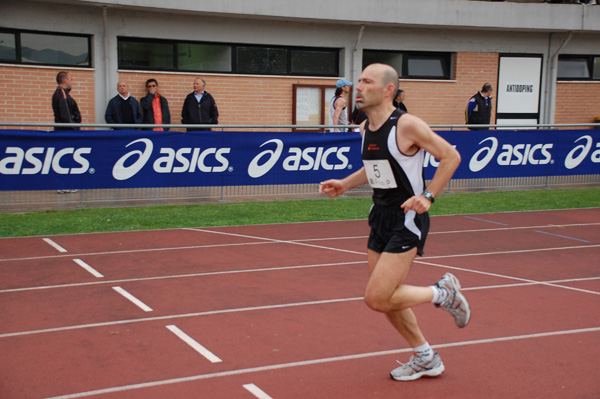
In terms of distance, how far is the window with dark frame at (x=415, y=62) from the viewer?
20578mm

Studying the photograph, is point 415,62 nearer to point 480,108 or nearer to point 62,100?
point 480,108

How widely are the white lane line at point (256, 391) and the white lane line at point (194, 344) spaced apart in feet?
1.87

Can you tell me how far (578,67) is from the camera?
22.8m

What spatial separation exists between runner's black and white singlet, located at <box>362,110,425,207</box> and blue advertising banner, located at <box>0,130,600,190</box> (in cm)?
862

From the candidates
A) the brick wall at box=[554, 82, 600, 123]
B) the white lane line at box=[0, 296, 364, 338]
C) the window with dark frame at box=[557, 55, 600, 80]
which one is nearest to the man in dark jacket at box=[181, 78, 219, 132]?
the white lane line at box=[0, 296, 364, 338]

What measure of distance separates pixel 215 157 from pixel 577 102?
1393cm

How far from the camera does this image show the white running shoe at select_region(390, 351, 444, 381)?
509cm

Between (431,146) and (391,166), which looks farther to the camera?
(391,166)

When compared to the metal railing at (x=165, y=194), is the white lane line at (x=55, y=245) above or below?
below

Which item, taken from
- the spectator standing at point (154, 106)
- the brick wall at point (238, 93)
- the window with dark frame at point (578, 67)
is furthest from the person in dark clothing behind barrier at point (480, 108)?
A: the spectator standing at point (154, 106)

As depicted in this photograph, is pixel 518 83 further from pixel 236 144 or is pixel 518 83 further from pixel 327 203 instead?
pixel 236 144

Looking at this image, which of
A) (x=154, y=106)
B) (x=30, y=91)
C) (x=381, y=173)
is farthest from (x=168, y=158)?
(x=381, y=173)

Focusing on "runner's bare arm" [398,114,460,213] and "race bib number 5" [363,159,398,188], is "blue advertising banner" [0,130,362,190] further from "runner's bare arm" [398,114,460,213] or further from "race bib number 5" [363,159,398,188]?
"runner's bare arm" [398,114,460,213]

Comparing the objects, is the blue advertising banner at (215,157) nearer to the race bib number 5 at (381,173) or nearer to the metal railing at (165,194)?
the metal railing at (165,194)
